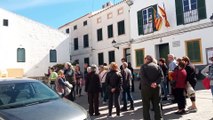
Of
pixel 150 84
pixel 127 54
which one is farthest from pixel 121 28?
pixel 150 84

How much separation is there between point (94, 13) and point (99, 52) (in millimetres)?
5193

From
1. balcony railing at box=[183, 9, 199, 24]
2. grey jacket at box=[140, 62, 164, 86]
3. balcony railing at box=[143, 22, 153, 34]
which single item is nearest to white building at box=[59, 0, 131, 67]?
balcony railing at box=[143, 22, 153, 34]

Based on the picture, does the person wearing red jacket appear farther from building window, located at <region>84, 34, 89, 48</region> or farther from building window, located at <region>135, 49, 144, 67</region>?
building window, located at <region>84, 34, 89, 48</region>

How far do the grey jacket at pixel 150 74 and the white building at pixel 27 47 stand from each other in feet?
64.5

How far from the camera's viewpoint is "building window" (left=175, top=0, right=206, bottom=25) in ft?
55.6

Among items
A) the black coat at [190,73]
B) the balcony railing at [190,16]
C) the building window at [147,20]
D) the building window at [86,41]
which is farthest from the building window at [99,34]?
the black coat at [190,73]

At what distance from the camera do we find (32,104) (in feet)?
17.6

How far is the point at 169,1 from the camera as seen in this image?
1925 centimetres

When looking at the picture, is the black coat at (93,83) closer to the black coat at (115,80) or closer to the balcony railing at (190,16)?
the black coat at (115,80)

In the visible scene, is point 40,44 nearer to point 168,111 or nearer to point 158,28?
point 158,28

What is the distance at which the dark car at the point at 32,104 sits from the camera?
4.69 metres

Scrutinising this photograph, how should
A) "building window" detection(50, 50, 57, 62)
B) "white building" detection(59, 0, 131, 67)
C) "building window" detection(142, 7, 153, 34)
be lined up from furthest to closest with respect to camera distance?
"building window" detection(50, 50, 57, 62) → "white building" detection(59, 0, 131, 67) → "building window" detection(142, 7, 153, 34)

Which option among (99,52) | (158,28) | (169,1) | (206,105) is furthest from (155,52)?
(206,105)

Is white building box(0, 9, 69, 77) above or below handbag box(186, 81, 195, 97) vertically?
above
